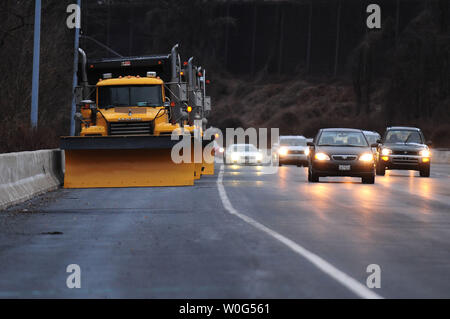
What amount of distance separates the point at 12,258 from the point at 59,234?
2760 millimetres

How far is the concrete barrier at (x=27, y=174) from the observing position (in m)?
20.4

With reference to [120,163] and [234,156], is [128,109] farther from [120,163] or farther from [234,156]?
[234,156]

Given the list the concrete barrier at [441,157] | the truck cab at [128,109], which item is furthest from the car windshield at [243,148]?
the truck cab at [128,109]

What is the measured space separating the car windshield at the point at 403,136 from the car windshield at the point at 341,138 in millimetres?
6417

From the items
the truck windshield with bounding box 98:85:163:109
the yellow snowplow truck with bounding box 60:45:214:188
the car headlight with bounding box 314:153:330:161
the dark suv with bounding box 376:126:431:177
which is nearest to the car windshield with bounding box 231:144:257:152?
the dark suv with bounding box 376:126:431:177

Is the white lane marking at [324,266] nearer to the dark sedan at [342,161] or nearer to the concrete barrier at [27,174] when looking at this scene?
the concrete barrier at [27,174]

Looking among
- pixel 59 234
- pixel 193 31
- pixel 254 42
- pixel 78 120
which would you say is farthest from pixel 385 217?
pixel 254 42

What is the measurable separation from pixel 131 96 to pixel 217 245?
16044mm

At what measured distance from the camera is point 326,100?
106125 mm

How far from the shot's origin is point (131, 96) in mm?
28406

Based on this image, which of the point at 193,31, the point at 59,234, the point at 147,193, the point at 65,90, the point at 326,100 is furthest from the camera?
the point at 326,100

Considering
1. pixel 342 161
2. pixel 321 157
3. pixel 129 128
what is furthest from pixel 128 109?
pixel 342 161

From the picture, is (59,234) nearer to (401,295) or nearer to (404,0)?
(401,295)

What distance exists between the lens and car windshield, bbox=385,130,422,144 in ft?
124
